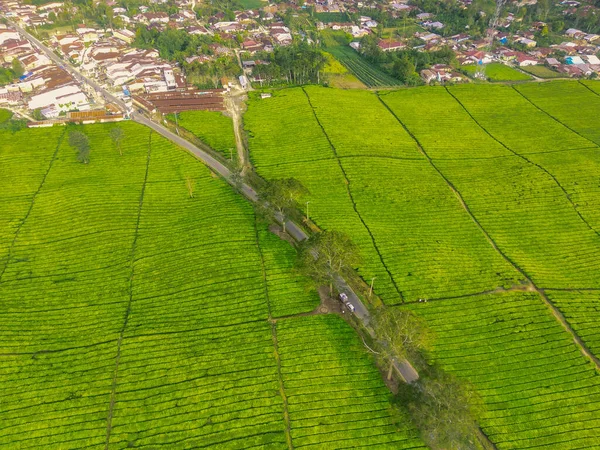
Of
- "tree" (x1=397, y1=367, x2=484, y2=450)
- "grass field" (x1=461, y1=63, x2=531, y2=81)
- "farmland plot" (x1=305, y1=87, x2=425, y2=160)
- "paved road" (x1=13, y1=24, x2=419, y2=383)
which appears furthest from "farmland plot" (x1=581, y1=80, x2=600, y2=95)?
"tree" (x1=397, y1=367, x2=484, y2=450)

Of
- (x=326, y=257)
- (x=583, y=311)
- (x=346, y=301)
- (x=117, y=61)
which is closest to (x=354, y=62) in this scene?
(x=117, y=61)

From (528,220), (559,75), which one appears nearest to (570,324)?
(528,220)

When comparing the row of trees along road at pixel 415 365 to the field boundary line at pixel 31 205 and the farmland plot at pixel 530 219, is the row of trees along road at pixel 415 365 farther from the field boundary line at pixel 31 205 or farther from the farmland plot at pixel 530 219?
the field boundary line at pixel 31 205

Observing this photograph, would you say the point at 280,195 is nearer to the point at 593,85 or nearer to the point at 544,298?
the point at 544,298

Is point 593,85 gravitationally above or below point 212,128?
below

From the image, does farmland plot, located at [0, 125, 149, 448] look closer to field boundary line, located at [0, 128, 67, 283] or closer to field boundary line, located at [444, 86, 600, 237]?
field boundary line, located at [0, 128, 67, 283]
